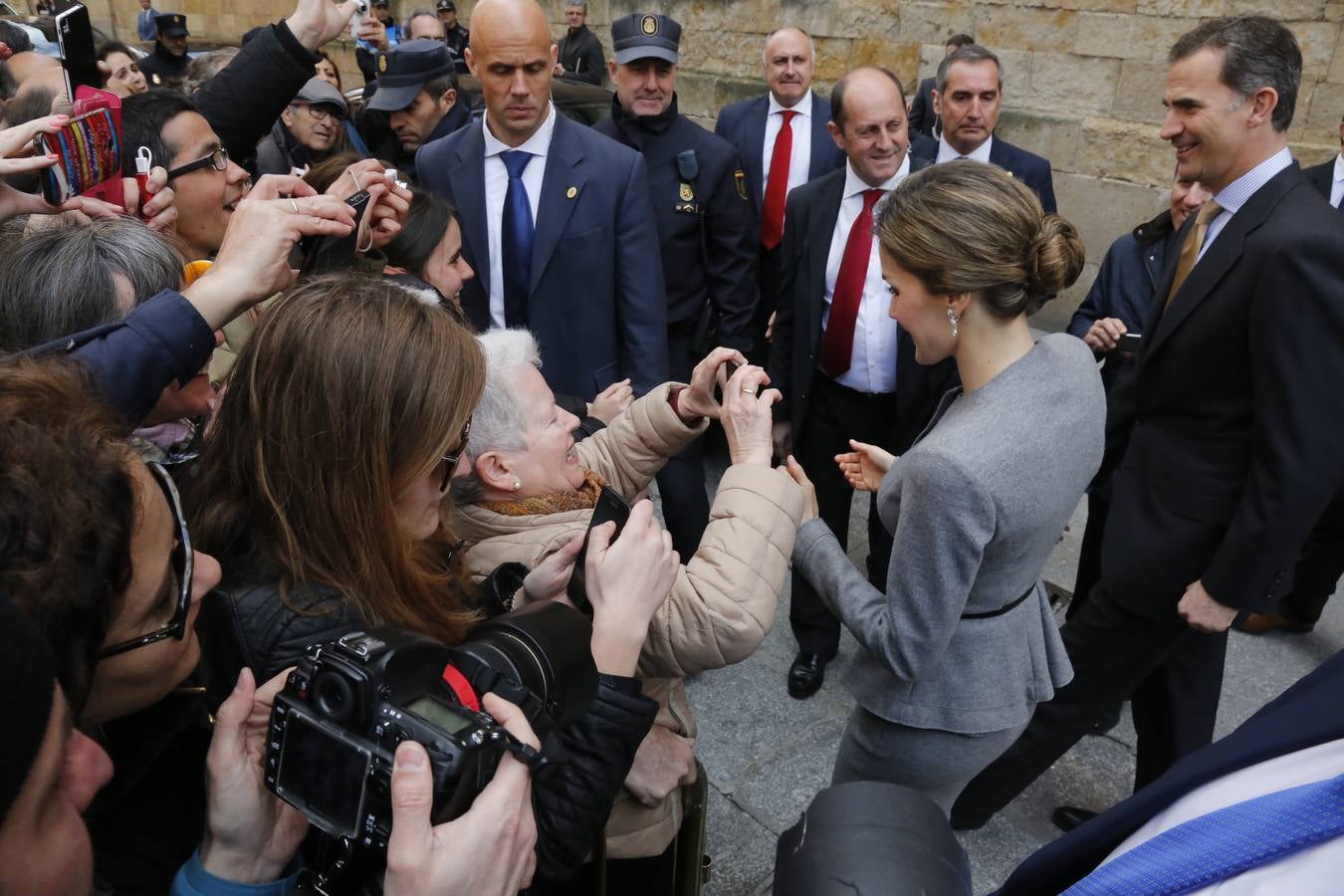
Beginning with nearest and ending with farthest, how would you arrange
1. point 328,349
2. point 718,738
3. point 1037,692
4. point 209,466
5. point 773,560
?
point 328,349 → point 209,466 → point 773,560 → point 1037,692 → point 718,738

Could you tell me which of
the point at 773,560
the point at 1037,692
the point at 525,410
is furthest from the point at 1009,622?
the point at 525,410

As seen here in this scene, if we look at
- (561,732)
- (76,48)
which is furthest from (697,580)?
(76,48)

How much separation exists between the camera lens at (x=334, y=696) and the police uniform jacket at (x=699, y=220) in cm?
321

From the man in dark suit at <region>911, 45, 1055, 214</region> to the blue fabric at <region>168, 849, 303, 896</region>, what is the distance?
3715mm

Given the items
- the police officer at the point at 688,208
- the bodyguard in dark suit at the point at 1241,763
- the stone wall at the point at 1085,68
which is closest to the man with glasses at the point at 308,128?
the police officer at the point at 688,208

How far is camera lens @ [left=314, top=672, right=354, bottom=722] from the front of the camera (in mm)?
940

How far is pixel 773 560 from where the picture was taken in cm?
164

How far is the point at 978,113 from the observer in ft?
12.9

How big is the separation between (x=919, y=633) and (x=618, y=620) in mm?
728

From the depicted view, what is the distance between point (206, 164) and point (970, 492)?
225 cm

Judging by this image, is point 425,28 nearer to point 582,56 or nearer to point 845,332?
point 582,56

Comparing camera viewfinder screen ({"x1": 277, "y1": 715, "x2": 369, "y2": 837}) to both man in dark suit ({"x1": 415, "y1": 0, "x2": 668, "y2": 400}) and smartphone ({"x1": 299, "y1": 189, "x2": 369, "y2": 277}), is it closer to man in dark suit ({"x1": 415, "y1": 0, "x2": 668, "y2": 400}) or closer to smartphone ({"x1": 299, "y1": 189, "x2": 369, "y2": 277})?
smartphone ({"x1": 299, "y1": 189, "x2": 369, "y2": 277})

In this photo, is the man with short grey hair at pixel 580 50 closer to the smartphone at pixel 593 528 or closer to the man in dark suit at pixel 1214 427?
the man in dark suit at pixel 1214 427

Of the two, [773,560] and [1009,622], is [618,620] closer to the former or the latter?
[773,560]
